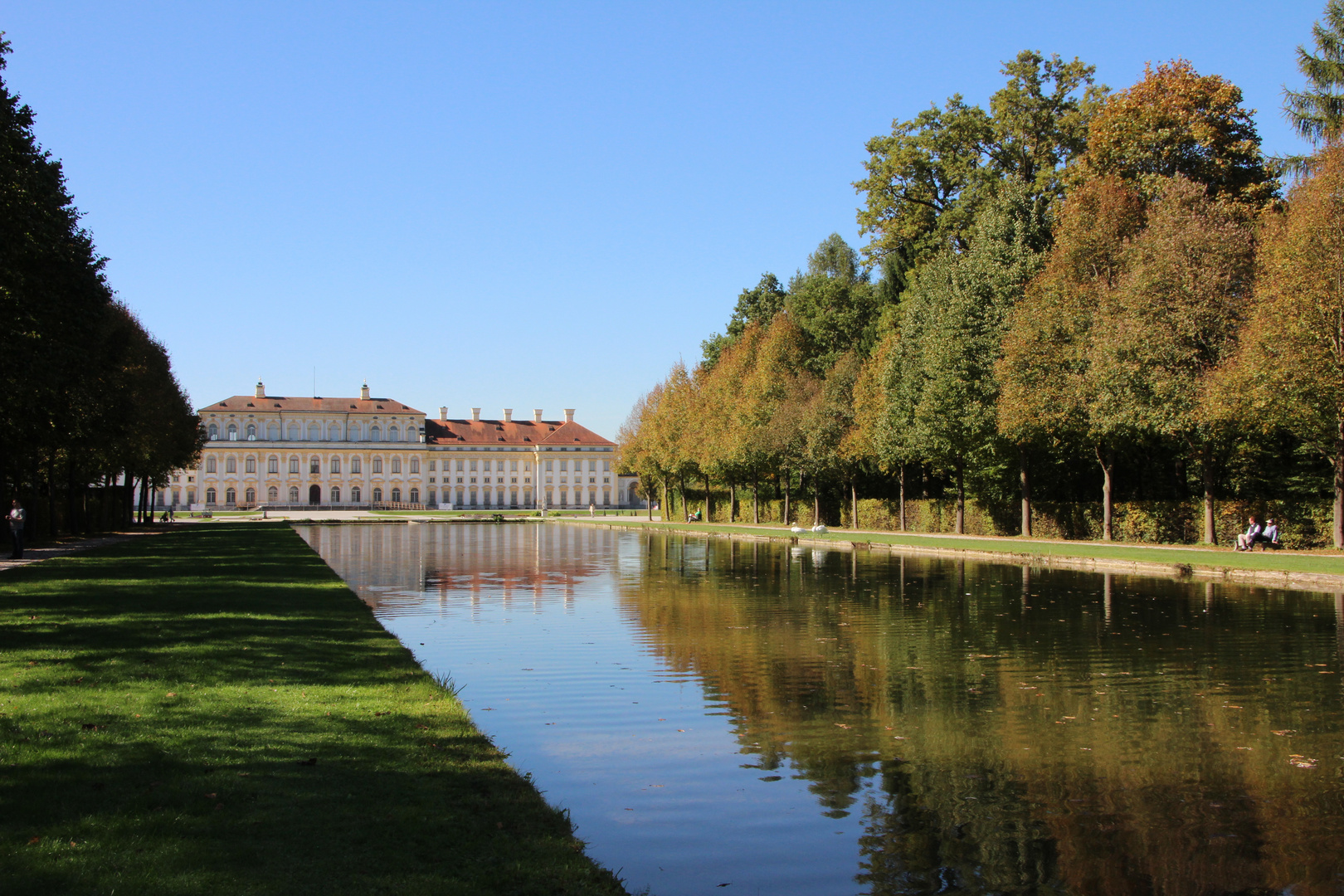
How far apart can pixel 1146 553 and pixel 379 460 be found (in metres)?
126

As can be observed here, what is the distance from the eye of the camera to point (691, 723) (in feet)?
30.6

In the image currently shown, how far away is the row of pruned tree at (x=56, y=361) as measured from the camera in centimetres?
2134

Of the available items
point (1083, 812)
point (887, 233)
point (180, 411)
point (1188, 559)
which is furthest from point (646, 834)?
point (180, 411)

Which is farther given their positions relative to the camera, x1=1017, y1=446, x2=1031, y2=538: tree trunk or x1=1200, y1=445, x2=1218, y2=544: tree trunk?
x1=1017, y1=446, x2=1031, y2=538: tree trunk

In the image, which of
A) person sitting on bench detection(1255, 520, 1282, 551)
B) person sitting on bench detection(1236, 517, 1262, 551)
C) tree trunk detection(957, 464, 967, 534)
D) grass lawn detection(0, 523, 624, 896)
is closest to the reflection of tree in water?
grass lawn detection(0, 523, 624, 896)

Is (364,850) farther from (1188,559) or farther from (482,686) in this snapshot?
(1188,559)

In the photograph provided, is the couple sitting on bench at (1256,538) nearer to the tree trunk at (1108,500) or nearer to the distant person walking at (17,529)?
the tree trunk at (1108,500)

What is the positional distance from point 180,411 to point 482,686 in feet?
168

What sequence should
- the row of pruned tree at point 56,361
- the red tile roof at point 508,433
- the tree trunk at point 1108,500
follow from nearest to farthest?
the row of pruned tree at point 56,361 < the tree trunk at point 1108,500 < the red tile roof at point 508,433

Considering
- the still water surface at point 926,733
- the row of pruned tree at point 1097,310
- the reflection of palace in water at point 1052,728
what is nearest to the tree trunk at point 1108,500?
the row of pruned tree at point 1097,310

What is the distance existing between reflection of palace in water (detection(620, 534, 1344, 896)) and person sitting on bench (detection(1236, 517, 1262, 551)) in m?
10.0

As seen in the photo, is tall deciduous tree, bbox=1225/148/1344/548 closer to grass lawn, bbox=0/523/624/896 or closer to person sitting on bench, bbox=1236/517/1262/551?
person sitting on bench, bbox=1236/517/1262/551

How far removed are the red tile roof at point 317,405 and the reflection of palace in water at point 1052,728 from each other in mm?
131614

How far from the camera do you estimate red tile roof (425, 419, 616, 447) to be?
148m
